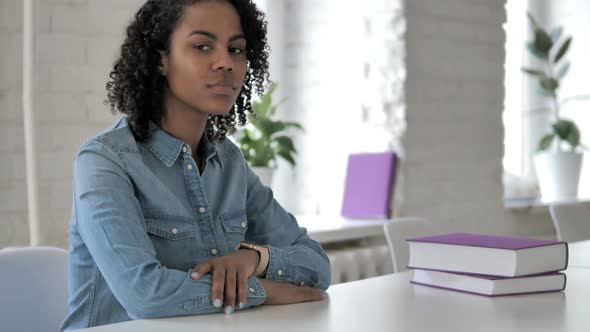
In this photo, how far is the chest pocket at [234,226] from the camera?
152 cm

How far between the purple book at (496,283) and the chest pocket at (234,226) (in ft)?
1.27

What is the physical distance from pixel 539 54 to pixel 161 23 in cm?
307

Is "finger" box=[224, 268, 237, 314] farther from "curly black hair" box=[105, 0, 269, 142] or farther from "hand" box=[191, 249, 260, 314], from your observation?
"curly black hair" box=[105, 0, 269, 142]

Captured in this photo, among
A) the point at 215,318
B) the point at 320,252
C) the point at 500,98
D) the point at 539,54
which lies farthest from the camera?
the point at 539,54

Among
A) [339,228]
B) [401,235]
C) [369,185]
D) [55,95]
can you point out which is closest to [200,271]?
[401,235]

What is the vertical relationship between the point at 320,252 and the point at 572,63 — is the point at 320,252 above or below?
below

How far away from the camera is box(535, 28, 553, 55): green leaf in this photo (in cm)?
409

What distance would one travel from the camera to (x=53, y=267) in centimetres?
149

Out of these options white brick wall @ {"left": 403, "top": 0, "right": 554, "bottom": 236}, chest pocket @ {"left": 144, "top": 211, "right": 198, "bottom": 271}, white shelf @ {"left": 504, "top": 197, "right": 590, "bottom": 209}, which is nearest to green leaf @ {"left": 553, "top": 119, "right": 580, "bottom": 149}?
white shelf @ {"left": 504, "top": 197, "right": 590, "bottom": 209}

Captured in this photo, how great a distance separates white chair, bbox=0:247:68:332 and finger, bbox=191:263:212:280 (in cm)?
36

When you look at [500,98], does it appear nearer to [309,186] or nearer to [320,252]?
[309,186]

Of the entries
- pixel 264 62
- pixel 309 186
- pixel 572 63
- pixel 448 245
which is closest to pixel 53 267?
pixel 264 62

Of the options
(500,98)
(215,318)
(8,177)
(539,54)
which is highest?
(539,54)

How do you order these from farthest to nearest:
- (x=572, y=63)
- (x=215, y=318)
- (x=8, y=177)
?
(x=572, y=63)
(x=8, y=177)
(x=215, y=318)
